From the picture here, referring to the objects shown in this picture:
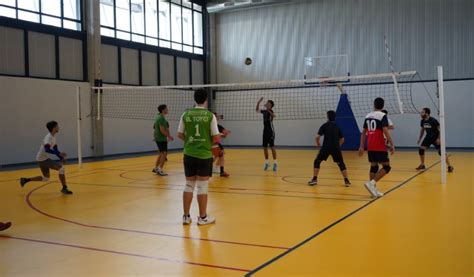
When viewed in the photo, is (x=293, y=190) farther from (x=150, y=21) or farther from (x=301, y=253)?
(x=150, y=21)

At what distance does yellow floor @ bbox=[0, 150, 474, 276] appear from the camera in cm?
455

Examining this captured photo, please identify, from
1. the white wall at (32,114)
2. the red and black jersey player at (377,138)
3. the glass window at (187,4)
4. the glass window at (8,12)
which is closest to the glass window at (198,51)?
the glass window at (187,4)

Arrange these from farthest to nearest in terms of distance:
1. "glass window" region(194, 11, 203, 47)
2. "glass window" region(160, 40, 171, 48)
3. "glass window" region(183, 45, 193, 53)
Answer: "glass window" region(194, 11, 203, 47) < "glass window" region(183, 45, 193, 53) < "glass window" region(160, 40, 171, 48)

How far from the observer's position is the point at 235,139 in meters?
26.4

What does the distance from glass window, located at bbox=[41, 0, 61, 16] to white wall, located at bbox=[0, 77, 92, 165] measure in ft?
8.86

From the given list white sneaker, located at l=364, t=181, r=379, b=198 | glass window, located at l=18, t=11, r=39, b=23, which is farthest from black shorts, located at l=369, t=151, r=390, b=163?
glass window, located at l=18, t=11, r=39, b=23

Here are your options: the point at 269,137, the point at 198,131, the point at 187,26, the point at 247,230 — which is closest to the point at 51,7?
the point at 187,26

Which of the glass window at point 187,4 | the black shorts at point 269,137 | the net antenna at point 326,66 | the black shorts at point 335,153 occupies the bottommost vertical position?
the black shorts at point 335,153

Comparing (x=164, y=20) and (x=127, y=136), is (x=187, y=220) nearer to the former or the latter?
(x=127, y=136)

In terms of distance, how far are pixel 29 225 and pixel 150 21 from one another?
1726cm

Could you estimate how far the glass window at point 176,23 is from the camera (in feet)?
77.9

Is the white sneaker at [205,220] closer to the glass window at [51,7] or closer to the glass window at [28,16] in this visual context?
the glass window at [28,16]

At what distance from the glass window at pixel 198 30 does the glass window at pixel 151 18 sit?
11.3ft

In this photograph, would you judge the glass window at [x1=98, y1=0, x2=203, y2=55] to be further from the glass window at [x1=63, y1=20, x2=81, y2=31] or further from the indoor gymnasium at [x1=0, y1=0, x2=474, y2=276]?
the glass window at [x1=63, y1=20, x2=81, y2=31]
